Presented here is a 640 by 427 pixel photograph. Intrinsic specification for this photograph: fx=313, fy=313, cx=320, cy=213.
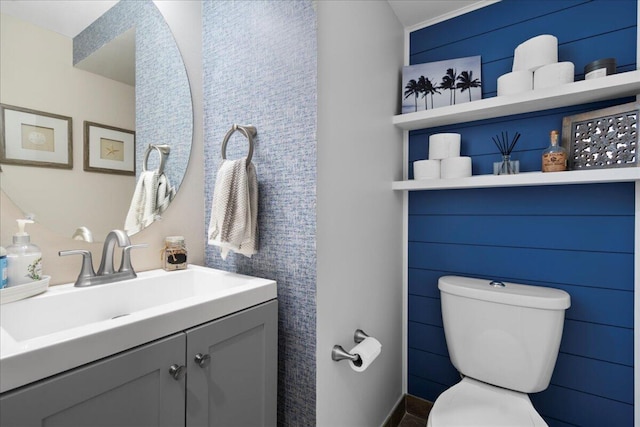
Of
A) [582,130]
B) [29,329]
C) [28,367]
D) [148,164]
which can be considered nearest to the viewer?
[28,367]

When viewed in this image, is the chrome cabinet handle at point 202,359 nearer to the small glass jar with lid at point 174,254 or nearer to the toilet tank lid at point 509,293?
the small glass jar with lid at point 174,254

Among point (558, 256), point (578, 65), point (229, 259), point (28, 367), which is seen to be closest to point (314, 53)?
point (229, 259)

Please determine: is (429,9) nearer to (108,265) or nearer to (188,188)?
(188,188)

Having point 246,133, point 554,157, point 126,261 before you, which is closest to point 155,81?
point 246,133

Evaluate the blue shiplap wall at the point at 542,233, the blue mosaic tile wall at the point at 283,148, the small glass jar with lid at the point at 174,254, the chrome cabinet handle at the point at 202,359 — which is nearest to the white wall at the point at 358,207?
the blue mosaic tile wall at the point at 283,148

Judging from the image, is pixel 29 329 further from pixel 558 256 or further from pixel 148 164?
pixel 558 256

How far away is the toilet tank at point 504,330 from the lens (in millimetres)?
1229

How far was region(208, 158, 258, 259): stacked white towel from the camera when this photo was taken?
108 centimetres

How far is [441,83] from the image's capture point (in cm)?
159

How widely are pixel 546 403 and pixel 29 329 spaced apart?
1.98 m

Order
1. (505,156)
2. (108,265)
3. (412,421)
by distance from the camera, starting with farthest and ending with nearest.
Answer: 1. (412,421)
2. (505,156)
3. (108,265)

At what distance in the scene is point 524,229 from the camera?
1.47m

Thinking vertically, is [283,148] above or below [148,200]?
above

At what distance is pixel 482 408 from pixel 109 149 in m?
1.64
